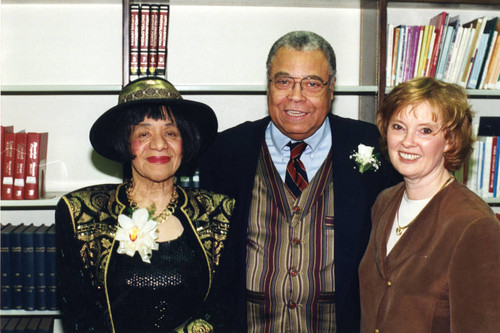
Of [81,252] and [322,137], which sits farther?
[322,137]

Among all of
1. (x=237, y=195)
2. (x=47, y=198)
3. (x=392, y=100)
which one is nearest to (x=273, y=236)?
(x=237, y=195)

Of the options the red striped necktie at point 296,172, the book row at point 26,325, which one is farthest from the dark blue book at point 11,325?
the red striped necktie at point 296,172

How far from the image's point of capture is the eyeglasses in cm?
209

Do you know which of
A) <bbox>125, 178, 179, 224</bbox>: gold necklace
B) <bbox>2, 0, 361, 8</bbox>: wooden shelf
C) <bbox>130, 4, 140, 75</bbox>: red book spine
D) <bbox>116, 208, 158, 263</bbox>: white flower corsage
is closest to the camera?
<bbox>116, 208, 158, 263</bbox>: white flower corsage

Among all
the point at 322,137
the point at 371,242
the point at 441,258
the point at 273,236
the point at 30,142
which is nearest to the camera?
the point at 441,258

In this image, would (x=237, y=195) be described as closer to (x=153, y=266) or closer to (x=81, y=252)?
(x=153, y=266)

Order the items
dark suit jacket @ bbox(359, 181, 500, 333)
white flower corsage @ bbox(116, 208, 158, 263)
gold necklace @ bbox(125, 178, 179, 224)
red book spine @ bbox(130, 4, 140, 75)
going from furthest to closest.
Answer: red book spine @ bbox(130, 4, 140, 75), gold necklace @ bbox(125, 178, 179, 224), white flower corsage @ bbox(116, 208, 158, 263), dark suit jacket @ bbox(359, 181, 500, 333)

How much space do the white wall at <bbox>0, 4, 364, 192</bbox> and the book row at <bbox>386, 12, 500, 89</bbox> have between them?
1.25 ft

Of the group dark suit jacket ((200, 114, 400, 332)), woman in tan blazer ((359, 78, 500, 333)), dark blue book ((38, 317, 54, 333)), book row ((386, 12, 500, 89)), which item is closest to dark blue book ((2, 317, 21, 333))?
dark blue book ((38, 317, 54, 333))

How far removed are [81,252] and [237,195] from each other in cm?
68

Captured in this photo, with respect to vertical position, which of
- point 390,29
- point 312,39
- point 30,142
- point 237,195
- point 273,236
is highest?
point 390,29

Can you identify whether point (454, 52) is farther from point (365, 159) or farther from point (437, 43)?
point (365, 159)

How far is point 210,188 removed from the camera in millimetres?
2285

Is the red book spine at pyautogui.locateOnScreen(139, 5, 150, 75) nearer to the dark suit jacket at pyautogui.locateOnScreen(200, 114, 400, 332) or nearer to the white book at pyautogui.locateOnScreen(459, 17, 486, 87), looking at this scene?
the dark suit jacket at pyautogui.locateOnScreen(200, 114, 400, 332)
